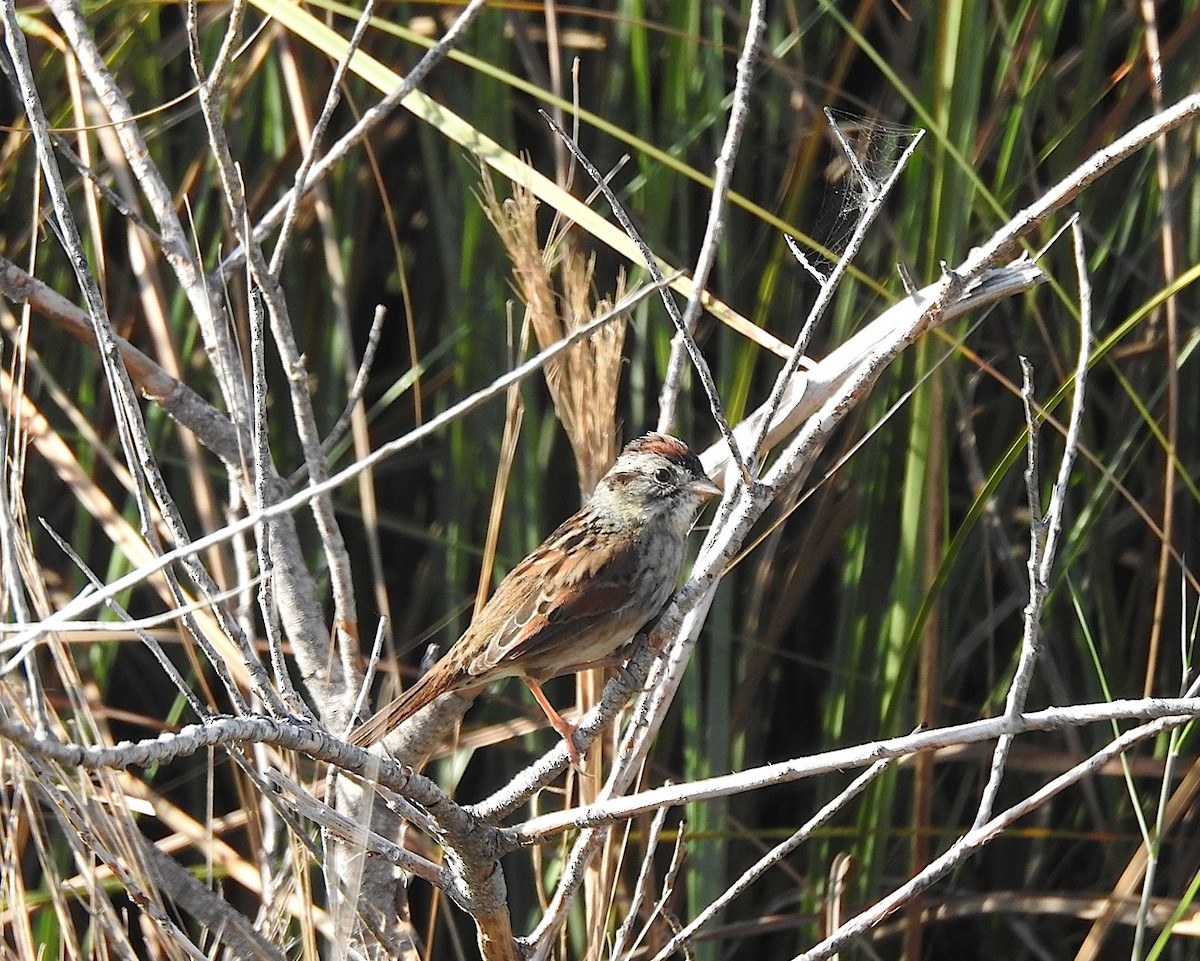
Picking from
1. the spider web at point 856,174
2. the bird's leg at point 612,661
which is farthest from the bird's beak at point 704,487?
the spider web at point 856,174

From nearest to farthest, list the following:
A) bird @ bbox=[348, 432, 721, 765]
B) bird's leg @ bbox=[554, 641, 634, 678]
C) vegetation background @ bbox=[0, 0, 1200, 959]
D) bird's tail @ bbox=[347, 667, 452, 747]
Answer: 1. bird's tail @ bbox=[347, 667, 452, 747]
2. bird's leg @ bbox=[554, 641, 634, 678]
3. bird @ bbox=[348, 432, 721, 765]
4. vegetation background @ bbox=[0, 0, 1200, 959]

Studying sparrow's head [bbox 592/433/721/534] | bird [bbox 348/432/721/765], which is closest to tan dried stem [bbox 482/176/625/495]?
bird [bbox 348/432/721/765]

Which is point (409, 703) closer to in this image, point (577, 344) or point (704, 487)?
point (704, 487)

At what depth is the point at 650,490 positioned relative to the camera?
2729mm

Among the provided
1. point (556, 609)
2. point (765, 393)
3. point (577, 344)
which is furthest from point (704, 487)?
point (577, 344)

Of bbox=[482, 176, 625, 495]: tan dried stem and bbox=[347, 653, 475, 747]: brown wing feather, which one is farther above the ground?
bbox=[482, 176, 625, 495]: tan dried stem

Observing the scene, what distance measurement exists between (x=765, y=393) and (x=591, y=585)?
0.61 m

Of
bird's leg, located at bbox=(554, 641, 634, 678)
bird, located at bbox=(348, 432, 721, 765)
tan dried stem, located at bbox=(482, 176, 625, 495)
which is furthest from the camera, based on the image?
bird, located at bbox=(348, 432, 721, 765)

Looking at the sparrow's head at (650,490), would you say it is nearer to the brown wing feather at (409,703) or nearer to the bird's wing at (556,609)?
the bird's wing at (556,609)

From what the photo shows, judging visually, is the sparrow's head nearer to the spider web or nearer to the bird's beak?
the bird's beak

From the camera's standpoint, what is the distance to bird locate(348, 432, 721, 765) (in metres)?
2.50

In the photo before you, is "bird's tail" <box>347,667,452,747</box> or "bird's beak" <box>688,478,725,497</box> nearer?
"bird's tail" <box>347,667,452,747</box>

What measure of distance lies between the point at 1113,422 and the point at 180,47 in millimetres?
2196

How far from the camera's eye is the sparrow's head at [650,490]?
2592mm
